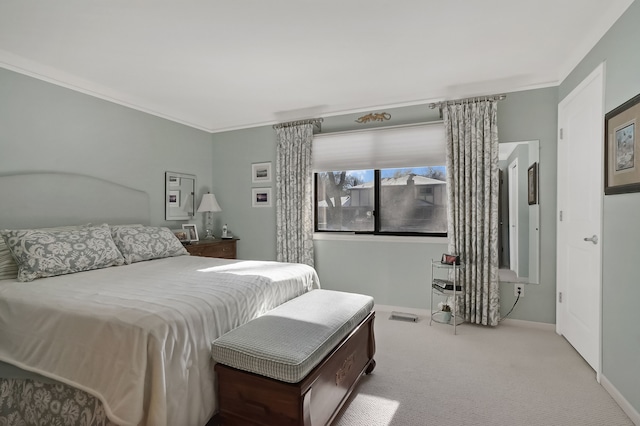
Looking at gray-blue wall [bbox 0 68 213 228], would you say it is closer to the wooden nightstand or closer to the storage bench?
the wooden nightstand

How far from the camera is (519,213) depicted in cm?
344

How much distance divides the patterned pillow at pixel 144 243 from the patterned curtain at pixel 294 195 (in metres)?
1.34

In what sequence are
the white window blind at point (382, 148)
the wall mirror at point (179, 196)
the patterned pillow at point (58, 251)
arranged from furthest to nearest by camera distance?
the wall mirror at point (179, 196) < the white window blind at point (382, 148) < the patterned pillow at point (58, 251)

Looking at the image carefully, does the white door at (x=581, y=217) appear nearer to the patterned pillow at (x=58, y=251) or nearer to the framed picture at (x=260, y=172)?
the framed picture at (x=260, y=172)

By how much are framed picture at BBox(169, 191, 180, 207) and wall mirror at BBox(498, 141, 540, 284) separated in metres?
3.94

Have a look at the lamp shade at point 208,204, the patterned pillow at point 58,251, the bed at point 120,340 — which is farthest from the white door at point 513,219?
the patterned pillow at point 58,251

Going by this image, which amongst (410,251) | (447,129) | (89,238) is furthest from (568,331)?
(89,238)

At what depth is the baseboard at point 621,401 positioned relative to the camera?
5.74 ft

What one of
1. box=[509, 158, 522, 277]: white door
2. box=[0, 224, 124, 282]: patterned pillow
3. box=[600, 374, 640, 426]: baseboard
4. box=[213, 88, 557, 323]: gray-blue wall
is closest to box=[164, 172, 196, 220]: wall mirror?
box=[213, 88, 557, 323]: gray-blue wall

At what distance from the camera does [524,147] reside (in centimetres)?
329

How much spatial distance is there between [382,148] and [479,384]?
2.57 meters

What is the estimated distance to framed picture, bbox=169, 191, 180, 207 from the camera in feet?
13.5

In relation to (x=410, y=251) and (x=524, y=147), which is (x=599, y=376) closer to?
(x=410, y=251)

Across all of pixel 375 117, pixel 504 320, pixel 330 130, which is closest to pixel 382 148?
pixel 375 117
